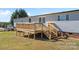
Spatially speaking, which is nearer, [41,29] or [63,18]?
[41,29]

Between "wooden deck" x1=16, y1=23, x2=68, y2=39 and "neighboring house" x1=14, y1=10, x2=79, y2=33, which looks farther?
"neighboring house" x1=14, y1=10, x2=79, y2=33

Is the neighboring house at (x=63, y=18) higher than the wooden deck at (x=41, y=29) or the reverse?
higher

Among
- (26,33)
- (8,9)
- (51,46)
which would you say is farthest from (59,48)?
(26,33)

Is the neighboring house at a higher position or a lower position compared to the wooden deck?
higher

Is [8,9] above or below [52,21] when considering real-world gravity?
above

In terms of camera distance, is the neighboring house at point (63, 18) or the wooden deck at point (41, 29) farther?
the neighboring house at point (63, 18)

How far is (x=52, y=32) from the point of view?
59.7ft

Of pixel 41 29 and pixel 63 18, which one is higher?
pixel 63 18
